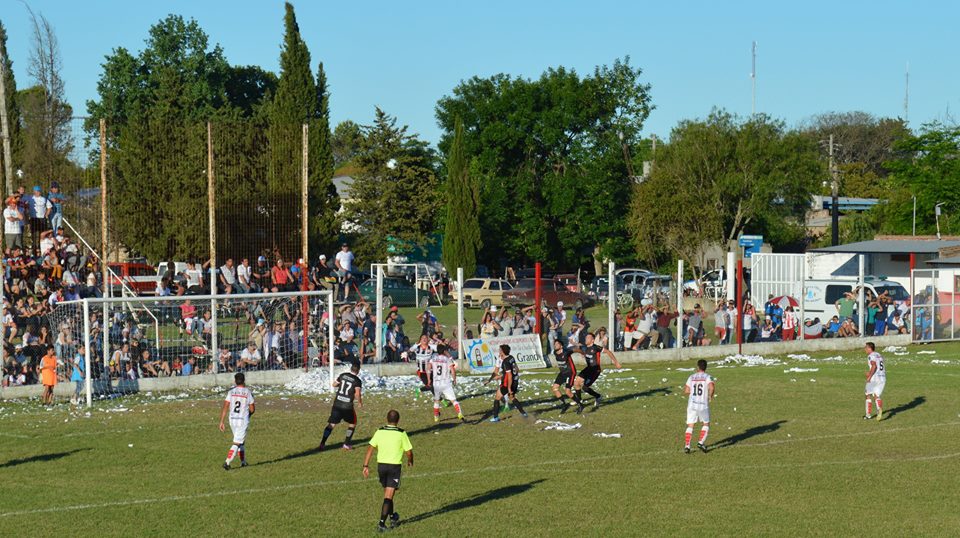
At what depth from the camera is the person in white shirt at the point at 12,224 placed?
31.5 meters

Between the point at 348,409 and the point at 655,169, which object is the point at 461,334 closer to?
the point at 348,409

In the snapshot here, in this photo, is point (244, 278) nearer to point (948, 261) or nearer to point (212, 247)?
point (212, 247)

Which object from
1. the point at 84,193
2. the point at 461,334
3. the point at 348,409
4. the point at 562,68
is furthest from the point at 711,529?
the point at 562,68

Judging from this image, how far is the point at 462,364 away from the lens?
106ft

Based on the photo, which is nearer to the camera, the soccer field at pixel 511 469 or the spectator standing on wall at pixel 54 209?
the soccer field at pixel 511 469

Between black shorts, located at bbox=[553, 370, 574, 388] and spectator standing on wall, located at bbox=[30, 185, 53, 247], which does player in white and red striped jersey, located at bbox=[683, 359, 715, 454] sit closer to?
black shorts, located at bbox=[553, 370, 574, 388]

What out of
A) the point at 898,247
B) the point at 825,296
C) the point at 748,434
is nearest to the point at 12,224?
the point at 748,434

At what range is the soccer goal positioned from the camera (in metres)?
27.0

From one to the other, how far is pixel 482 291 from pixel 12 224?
30.7 meters

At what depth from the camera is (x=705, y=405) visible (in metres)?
20.0

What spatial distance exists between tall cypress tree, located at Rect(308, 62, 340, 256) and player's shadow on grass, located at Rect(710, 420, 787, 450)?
33.8 m

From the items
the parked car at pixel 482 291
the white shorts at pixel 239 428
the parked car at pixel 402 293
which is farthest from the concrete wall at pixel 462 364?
the parked car at pixel 482 291

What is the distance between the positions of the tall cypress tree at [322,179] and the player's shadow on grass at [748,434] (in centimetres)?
3379

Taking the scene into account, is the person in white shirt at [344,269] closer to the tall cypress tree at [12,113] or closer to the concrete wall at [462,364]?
the concrete wall at [462,364]
